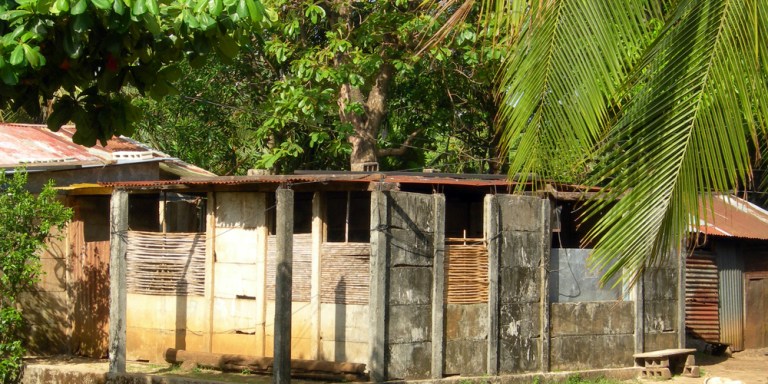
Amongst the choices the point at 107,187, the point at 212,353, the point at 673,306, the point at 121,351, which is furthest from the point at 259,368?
the point at 673,306

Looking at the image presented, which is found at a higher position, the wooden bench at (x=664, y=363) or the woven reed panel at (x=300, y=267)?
the woven reed panel at (x=300, y=267)

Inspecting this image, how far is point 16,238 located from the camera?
39.1ft

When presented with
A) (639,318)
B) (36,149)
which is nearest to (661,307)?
(639,318)

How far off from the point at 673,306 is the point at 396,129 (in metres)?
5.89

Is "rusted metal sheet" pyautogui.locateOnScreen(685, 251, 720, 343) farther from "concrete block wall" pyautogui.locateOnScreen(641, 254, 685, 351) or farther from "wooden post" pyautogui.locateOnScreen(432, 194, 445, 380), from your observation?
"wooden post" pyautogui.locateOnScreen(432, 194, 445, 380)

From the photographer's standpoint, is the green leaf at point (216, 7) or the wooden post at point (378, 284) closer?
the green leaf at point (216, 7)

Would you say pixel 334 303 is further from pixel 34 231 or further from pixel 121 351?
pixel 34 231

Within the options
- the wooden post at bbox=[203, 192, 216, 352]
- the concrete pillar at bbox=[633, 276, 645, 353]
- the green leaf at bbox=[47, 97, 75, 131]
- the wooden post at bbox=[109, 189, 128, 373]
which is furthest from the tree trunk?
the green leaf at bbox=[47, 97, 75, 131]

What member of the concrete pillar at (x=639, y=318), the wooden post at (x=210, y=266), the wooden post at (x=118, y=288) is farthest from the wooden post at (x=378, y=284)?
the concrete pillar at (x=639, y=318)

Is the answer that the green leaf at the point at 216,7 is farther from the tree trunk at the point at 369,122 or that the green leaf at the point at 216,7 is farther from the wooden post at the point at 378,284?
the tree trunk at the point at 369,122

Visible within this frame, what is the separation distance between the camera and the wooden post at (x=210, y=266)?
12758mm

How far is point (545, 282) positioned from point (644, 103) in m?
8.08

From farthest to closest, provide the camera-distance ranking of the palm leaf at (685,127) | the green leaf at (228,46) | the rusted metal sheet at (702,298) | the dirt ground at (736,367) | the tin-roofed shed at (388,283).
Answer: the rusted metal sheet at (702,298)
the dirt ground at (736,367)
the tin-roofed shed at (388,283)
the green leaf at (228,46)
the palm leaf at (685,127)

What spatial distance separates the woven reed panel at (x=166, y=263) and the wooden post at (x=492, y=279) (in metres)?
3.73
